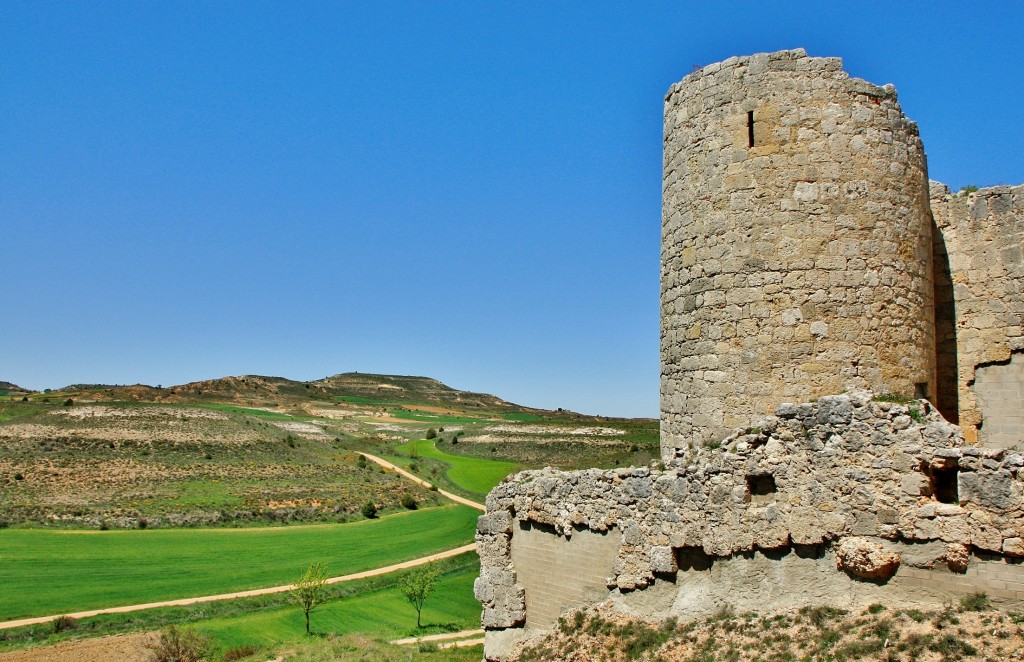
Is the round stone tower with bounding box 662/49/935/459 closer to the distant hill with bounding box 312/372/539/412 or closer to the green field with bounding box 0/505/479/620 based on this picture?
the green field with bounding box 0/505/479/620

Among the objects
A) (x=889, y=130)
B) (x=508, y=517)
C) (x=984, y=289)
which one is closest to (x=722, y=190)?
(x=889, y=130)

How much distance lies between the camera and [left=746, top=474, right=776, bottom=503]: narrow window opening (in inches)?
356

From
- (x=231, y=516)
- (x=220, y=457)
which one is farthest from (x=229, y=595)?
(x=220, y=457)

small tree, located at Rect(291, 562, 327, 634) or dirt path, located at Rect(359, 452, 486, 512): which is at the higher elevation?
dirt path, located at Rect(359, 452, 486, 512)

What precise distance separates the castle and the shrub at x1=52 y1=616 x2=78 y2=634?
71.7ft

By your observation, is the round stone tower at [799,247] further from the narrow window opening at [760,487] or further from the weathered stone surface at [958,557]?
the weathered stone surface at [958,557]

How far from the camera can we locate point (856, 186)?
973cm

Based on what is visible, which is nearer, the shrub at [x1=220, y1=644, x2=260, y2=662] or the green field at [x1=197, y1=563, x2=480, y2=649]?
the shrub at [x1=220, y1=644, x2=260, y2=662]

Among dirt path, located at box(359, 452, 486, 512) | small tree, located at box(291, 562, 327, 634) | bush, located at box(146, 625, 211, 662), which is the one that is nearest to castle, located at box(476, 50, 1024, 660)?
bush, located at box(146, 625, 211, 662)

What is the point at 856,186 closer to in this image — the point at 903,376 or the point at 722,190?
the point at 722,190

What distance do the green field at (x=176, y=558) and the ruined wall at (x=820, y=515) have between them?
2744cm

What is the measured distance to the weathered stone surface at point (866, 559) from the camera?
810 cm

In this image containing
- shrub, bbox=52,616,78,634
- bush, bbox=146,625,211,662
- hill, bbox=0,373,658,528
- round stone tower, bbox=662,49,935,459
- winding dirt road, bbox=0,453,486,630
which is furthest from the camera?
hill, bbox=0,373,658,528

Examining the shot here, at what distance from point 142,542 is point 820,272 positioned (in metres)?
38.9
